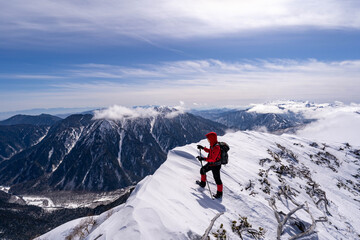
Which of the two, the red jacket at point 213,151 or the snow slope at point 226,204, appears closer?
the snow slope at point 226,204

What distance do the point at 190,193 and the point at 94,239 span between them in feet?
18.0

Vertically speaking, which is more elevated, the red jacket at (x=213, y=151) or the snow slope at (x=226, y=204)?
the red jacket at (x=213, y=151)

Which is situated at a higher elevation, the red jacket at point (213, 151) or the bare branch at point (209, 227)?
the red jacket at point (213, 151)

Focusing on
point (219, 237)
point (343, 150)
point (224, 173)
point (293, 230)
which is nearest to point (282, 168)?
point (224, 173)

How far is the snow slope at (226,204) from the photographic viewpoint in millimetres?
7381

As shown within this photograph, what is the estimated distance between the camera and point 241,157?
1952cm

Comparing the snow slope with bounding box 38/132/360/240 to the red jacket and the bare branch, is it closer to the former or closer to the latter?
the bare branch

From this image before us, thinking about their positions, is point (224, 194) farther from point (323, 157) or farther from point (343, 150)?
point (343, 150)

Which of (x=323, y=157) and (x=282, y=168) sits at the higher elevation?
(x=282, y=168)

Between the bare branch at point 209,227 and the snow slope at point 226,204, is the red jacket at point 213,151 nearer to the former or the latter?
the snow slope at point 226,204

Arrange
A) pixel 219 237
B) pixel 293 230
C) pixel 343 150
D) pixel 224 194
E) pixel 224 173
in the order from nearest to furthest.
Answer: pixel 219 237 < pixel 293 230 < pixel 224 194 < pixel 224 173 < pixel 343 150

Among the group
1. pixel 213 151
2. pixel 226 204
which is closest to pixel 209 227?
pixel 226 204

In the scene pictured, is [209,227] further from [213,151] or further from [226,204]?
[213,151]

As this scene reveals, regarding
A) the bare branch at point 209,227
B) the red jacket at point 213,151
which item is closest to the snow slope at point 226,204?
the bare branch at point 209,227
